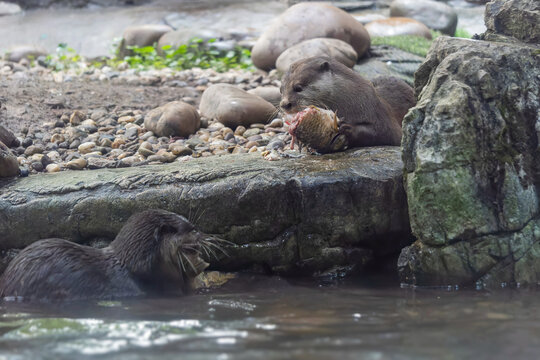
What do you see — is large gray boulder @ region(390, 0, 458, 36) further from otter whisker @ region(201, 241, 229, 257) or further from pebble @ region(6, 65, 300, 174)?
otter whisker @ region(201, 241, 229, 257)

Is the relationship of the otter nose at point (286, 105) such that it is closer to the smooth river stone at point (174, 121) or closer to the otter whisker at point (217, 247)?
the smooth river stone at point (174, 121)

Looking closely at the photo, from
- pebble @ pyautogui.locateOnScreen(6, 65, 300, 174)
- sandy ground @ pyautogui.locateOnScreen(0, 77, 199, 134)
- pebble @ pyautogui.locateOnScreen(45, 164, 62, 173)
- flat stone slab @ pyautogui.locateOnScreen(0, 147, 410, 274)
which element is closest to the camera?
flat stone slab @ pyautogui.locateOnScreen(0, 147, 410, 274)

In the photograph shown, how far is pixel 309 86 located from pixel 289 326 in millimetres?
2936

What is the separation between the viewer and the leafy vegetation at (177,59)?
10.8 m

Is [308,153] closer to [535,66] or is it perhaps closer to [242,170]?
[242,170]

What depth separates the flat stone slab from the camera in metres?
4.43

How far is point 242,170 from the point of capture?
180 inches

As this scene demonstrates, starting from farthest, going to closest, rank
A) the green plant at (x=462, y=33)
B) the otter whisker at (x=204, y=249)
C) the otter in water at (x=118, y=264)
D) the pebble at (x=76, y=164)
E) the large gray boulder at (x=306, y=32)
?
the green plant at (x=462, y=33) < the large gray boulder at (x=306, y=32) < the pebble at (x=76, y=164) < the otter whisker at (x=204, y=249) < the otter in water at (x=118, y=264)

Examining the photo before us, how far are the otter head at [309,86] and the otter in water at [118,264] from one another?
1.81 meters

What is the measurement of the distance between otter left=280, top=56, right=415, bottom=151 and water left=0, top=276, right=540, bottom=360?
1.59m

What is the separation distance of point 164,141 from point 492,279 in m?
3.67

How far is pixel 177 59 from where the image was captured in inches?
439

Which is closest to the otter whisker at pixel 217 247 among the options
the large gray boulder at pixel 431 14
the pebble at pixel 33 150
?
the pebble at pixel 33 150

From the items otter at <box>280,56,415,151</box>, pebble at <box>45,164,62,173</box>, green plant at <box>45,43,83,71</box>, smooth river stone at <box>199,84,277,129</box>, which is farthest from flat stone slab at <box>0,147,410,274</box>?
green plant at <box>45,43,83,71</box>
